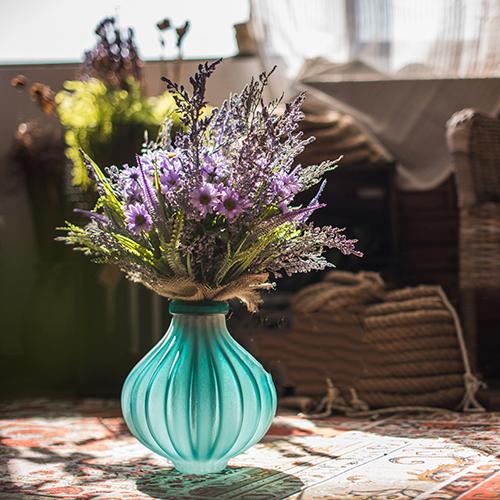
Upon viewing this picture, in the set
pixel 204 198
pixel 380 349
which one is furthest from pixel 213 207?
pixel 380 349

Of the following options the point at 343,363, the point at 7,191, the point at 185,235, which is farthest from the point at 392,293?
the point at 7,191

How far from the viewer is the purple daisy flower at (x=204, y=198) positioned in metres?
1.61

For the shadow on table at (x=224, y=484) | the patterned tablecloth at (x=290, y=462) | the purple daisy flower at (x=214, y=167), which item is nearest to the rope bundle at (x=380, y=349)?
the patterned tablecloth at (x=290, y=462)

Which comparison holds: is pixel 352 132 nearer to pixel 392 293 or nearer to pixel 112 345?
pixel 392 293

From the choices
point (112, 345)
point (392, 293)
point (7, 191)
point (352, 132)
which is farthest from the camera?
point (7, 191)

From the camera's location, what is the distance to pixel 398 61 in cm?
360

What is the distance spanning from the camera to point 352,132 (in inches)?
135

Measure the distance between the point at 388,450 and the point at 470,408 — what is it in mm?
668

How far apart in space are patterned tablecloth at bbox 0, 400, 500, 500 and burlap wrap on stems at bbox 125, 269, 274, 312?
0.32 m

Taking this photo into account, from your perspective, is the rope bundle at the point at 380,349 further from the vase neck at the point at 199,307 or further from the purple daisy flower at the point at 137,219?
the purple daisy flower at the point at 137,219

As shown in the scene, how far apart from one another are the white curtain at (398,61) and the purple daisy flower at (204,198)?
6.29 ft

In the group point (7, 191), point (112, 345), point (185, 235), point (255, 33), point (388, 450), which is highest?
point (255, 33)

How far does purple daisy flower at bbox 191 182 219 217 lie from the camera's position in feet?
5.27

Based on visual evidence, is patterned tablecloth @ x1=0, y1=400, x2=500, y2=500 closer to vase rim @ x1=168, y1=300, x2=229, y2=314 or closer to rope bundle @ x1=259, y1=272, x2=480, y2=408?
rope bundle @ x1=259, y1=272, x2=480, y2=408
